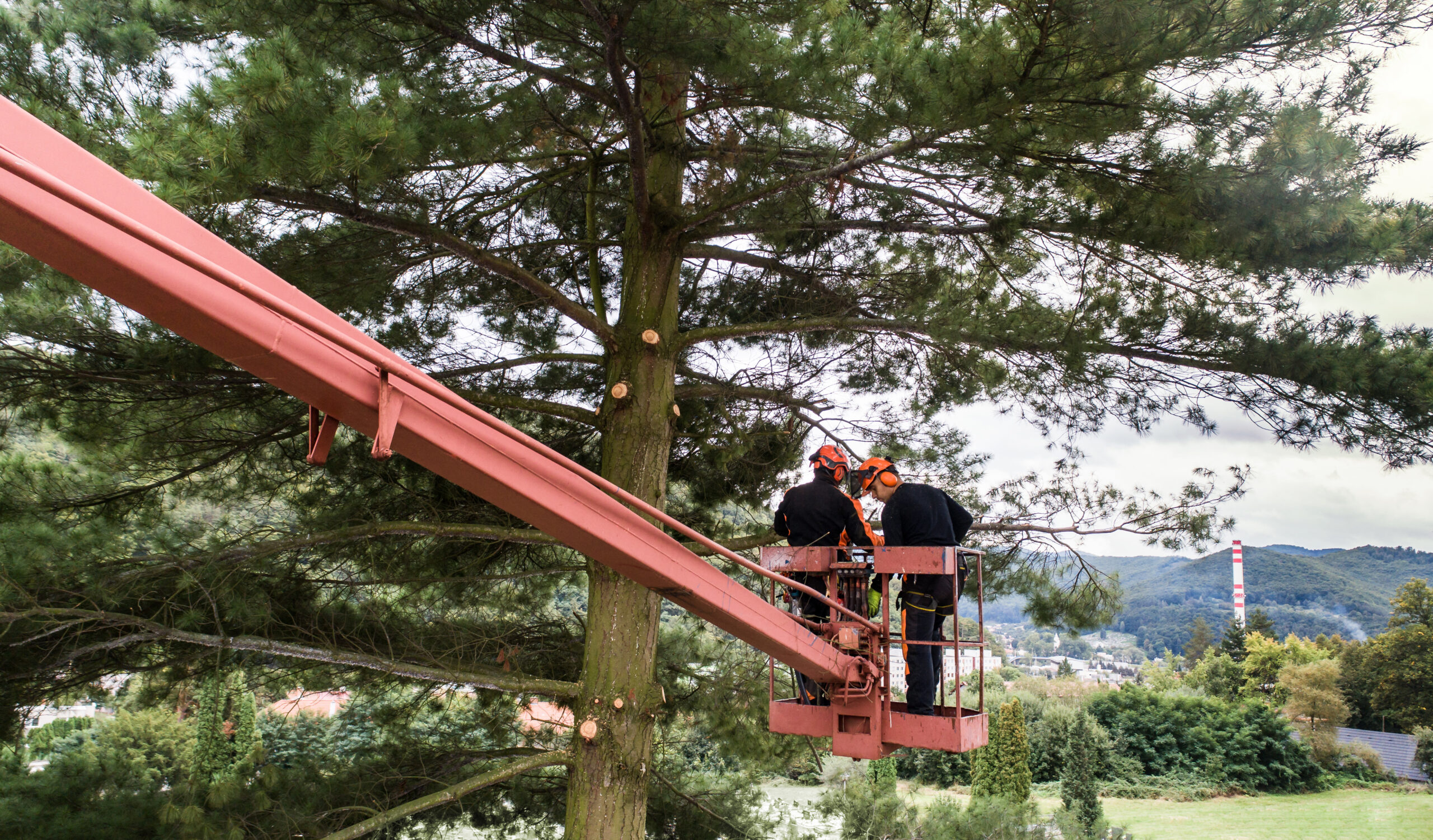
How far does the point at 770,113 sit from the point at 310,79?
2897mm

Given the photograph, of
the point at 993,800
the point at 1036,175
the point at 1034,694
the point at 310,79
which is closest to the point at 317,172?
the point at 310,79

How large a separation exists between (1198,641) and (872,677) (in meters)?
42.1

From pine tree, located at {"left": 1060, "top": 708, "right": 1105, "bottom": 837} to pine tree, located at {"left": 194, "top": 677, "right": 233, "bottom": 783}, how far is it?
1550 centimetres

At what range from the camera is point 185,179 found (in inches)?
130

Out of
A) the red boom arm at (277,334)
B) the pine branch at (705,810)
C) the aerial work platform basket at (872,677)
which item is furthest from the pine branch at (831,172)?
the pine branch at (705,810)

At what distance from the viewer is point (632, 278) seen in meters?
6.06

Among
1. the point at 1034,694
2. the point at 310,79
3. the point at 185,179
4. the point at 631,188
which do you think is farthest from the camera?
the point at 1034,694

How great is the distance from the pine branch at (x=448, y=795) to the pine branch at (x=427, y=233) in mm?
2691

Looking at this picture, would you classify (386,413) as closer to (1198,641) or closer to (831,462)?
(831,462)

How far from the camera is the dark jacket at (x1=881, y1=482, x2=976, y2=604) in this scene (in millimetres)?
4117

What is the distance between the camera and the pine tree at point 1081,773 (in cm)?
1752

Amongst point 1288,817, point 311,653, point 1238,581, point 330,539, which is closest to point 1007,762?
point 1288,817

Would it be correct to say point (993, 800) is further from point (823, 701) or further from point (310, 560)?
point (310, 560)

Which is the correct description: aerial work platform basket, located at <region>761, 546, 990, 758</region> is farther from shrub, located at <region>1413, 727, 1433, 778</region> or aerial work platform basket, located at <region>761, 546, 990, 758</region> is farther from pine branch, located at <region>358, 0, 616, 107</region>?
shrub, located at <region>1413, 727, 1433, 778</region>
